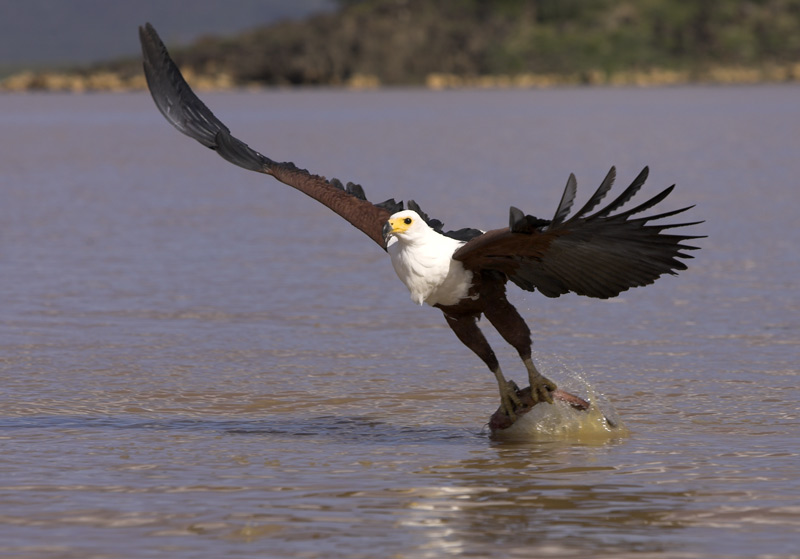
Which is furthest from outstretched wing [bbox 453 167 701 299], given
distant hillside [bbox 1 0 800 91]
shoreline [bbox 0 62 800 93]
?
distant hillside [bbox 1 0 800 91]

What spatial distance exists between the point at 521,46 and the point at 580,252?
134m

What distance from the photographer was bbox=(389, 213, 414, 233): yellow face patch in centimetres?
830

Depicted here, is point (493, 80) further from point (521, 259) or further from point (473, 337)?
point (521, 259)

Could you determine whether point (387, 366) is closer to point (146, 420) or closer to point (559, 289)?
point (146, 420)

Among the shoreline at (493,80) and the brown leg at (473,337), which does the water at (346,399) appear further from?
the shoreline at (493,80)

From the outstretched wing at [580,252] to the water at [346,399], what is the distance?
0.97m

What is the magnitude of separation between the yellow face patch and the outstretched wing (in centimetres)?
30

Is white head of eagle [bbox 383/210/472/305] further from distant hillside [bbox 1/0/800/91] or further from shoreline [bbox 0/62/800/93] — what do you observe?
distant hillside [bbox 1/0/800/91]

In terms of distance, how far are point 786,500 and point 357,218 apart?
310 cm

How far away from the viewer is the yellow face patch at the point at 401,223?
8297 mm

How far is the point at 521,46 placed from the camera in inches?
5536

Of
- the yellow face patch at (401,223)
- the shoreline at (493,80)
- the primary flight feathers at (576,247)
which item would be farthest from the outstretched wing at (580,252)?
the shoreline at (493,80)

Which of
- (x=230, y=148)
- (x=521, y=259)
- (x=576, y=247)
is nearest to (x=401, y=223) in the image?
(x=521, y=259)

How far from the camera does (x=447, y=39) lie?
143m
